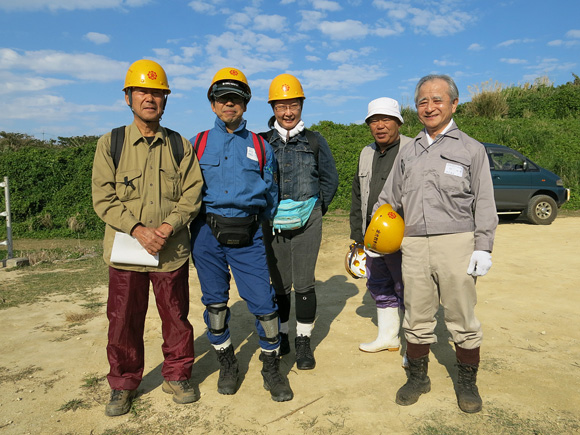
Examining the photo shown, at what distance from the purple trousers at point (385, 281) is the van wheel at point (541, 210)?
8837 millimetres

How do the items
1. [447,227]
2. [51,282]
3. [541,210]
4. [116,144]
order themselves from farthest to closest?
[541,210] < [51,282] < [116,144] < [447,227]

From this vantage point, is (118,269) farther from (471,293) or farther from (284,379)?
(471,293)

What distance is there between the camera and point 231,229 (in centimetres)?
329

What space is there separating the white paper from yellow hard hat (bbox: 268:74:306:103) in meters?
1.61

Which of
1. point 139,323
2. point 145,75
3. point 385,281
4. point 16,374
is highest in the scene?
point 145,75

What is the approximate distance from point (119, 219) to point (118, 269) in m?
0.38

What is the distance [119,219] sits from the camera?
306 cm

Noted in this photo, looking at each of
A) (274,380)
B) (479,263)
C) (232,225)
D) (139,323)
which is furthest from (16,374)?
(479,263)

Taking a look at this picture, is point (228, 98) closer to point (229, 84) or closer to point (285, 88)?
point (229, 84)

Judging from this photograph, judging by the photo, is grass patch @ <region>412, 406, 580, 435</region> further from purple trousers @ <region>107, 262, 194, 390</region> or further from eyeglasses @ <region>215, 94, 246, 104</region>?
eyeglasses @ <region>215, 94, 246, 104</region>

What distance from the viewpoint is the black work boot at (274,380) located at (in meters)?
3.32

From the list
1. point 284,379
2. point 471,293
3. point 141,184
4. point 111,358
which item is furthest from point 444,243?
point 111,358

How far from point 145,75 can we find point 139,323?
1722 mm

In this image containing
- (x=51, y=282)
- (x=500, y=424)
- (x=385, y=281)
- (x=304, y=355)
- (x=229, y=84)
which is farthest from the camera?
(x=51, y=282)
